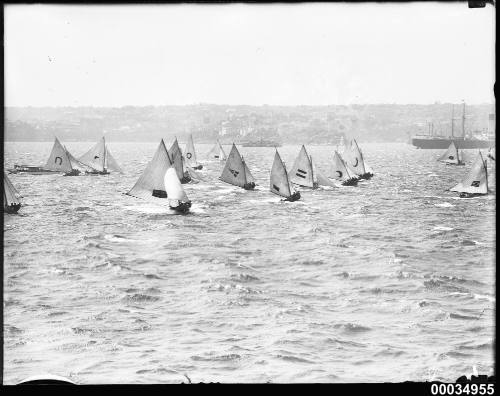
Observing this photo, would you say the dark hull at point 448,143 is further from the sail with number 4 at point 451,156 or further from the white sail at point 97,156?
the white sail at point 97,156

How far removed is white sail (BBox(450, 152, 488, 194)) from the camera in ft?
15.4

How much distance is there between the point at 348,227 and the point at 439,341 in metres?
1.22

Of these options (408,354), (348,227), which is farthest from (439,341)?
(348,227)

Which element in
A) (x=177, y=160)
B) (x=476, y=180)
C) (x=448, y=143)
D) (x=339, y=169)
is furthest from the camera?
(x=339, y=169)

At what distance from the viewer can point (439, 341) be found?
177 inches

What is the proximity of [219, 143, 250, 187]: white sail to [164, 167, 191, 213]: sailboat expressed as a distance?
0.37 meters

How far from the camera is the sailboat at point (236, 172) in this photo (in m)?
5.08

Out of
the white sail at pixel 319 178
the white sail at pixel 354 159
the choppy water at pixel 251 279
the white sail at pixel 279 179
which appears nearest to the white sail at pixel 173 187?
the choppy water at pixel 251 279

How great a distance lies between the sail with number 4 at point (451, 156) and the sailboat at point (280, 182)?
123cm

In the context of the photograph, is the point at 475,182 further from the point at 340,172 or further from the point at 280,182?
the point at 280,182

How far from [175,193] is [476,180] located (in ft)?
8.26

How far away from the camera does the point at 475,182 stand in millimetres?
4773

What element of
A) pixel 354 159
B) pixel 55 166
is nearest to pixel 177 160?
pixel 55 166

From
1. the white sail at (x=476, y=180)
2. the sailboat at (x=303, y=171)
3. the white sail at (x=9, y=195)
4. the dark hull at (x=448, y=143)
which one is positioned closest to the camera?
the white sail at (x=9, y=195)
